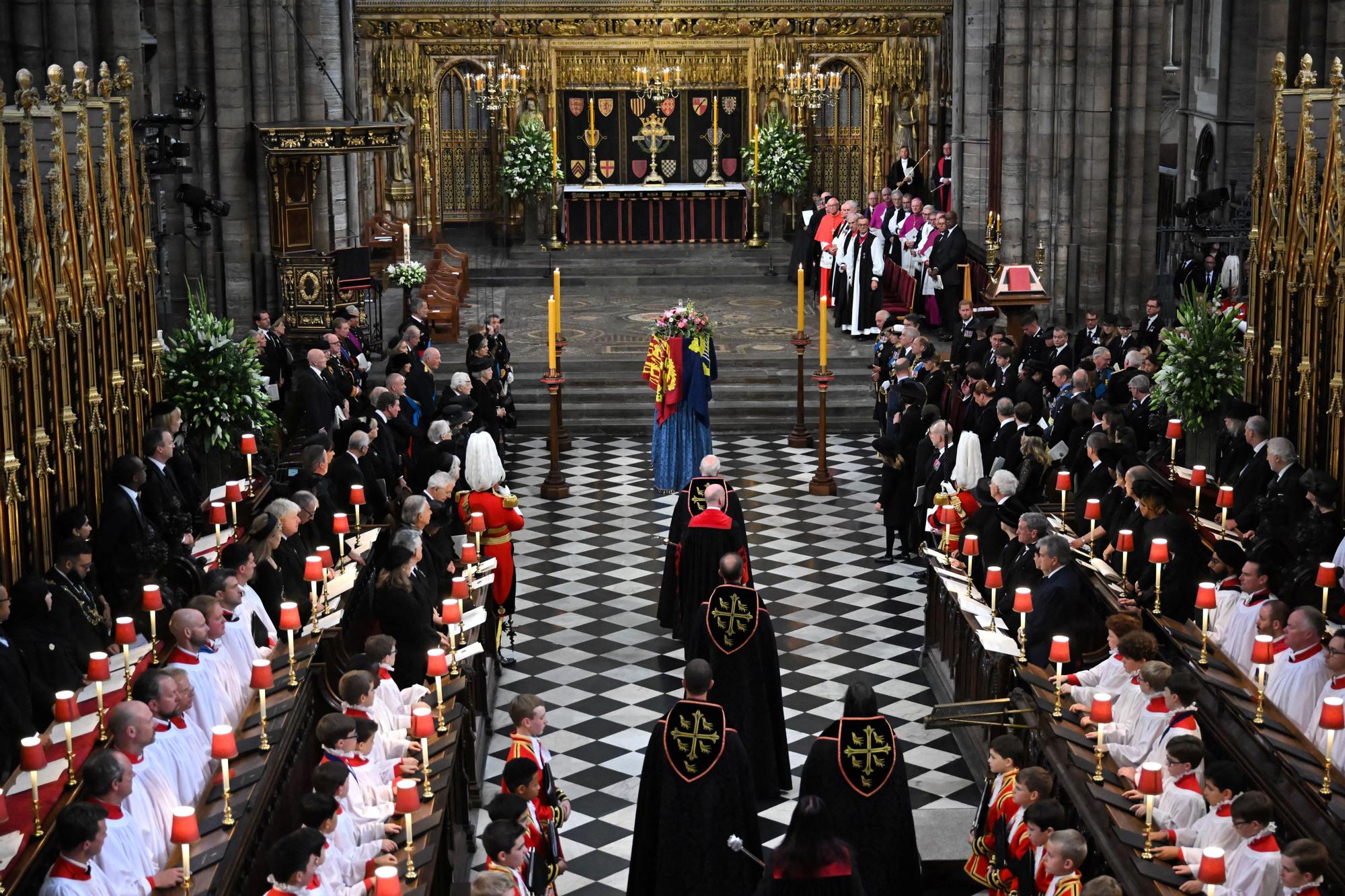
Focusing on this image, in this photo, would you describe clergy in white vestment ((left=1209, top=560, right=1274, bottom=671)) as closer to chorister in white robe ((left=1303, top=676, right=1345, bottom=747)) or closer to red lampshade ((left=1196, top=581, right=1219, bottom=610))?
red lampshade ((left=1196, top=581, right=1219, bottom=610))

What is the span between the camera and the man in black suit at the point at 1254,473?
13.0 meters

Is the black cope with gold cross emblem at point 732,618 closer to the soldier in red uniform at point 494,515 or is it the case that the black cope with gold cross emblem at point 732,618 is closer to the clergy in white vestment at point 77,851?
the soldier in red uniform at point 494,515

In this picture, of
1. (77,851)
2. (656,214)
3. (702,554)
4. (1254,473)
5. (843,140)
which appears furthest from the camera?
(843,140)

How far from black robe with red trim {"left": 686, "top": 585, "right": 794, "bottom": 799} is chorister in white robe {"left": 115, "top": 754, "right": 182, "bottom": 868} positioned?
400 cm

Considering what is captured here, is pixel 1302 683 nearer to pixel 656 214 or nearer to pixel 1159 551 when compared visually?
pixel 1159 551

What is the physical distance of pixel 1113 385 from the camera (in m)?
17.2

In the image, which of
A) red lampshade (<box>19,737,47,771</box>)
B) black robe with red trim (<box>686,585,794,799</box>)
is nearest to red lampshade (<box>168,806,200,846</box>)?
red lampshade (<box>19,737,47,771</box>)

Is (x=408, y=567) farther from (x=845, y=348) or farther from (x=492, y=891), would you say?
(x=845, y=348)

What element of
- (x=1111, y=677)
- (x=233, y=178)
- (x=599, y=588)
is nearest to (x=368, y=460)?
(x=599, y=588)

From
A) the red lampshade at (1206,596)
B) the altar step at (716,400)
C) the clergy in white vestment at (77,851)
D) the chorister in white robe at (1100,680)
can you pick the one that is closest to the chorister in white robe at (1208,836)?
the chorister in white robe at (1100,680)

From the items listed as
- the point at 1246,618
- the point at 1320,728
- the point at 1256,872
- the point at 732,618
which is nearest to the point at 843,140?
the point at 732,618

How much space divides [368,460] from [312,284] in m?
7.82

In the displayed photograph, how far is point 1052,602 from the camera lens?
36.5ft

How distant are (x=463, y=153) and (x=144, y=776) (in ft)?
82.4
